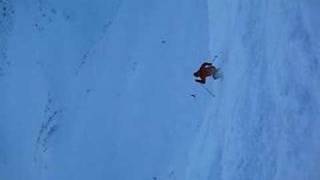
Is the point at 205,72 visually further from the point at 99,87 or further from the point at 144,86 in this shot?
the point at 99,87

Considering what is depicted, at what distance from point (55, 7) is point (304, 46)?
0.64 meters

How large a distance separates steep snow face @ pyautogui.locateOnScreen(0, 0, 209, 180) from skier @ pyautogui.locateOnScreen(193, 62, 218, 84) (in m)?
0.02

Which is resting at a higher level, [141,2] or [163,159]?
[141,2]

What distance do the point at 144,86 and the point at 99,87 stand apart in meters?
0.11

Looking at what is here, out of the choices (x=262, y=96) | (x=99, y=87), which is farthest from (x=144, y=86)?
(x=262, y=96)

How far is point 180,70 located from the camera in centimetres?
113

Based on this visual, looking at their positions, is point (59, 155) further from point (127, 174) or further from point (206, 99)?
point (206, 99)

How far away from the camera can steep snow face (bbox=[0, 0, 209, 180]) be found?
3.54 feet

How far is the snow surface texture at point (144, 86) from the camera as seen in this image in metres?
1.08

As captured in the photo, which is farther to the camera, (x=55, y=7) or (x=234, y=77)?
(x=234, y=77)

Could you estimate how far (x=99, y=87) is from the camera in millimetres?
1106

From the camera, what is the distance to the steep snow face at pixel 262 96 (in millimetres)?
1154

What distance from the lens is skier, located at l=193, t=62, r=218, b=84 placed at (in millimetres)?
1138

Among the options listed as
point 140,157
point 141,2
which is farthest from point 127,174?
point 141,2
